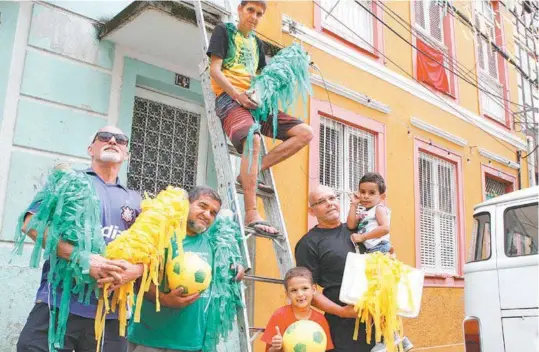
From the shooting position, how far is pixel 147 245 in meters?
2.29

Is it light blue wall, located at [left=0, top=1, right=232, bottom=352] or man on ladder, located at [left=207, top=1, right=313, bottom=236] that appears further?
light blue wall, located at [left=0, top=1, right=232, bottom=352]

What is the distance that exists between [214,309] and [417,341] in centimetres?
484

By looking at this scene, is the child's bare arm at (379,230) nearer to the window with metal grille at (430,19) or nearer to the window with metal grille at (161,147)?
the window with metal grille at (161,147)

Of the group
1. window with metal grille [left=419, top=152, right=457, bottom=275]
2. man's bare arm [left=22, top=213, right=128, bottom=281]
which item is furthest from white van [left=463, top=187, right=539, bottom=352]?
window with metal grille [left=419, top=152, right=457, bottom=275]

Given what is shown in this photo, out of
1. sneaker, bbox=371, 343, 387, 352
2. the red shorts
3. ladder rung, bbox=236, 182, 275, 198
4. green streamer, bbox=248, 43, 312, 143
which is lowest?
sneaker, bbox=371, 343, 387, 352

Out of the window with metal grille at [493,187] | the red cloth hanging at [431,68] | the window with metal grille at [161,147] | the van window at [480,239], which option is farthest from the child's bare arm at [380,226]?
the window with metal grille at [493,187]

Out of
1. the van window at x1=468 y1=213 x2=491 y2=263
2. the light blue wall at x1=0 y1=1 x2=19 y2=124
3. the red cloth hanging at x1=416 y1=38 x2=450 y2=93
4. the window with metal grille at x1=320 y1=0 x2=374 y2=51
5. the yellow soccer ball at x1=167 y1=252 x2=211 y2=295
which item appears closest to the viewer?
the yellow soccer ball at x1=167 y1=252 x2=211 y2=295

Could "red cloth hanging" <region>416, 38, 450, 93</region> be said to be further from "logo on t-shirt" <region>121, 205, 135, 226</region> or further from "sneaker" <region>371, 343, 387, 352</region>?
"logo on t-shirt" <region>121, 205, 135, 226</region>

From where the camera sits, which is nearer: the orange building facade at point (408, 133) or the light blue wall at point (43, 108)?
the light blue wall at point (43, 108)

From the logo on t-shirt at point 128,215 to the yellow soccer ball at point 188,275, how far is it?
28 centimetres

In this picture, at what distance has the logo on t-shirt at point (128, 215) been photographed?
2506 mm

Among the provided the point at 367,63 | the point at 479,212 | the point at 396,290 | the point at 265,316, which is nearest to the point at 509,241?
the point at 479,212

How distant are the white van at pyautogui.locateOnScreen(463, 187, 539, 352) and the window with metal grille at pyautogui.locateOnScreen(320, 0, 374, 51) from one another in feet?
10.8

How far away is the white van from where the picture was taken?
3848 mm
